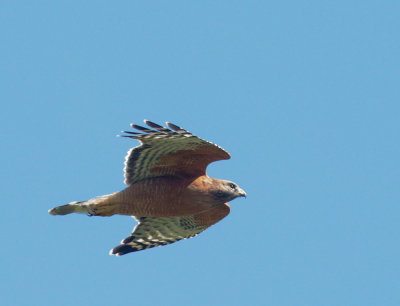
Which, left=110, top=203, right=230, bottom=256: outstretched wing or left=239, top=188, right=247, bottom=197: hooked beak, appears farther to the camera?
left=110, top=203, right=230, bottom=256: outstretched wing

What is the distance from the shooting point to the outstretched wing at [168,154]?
41.8 ft

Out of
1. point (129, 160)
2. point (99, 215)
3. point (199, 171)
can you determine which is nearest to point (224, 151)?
point (199, 171)

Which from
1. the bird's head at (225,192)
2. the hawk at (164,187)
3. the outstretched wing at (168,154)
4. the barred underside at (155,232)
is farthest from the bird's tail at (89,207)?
the bird's head at (225,192)

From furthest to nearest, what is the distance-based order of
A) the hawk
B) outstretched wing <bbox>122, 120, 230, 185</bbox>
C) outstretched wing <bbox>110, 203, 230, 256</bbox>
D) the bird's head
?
outstretched wing <bbox>110, 203, 230, 256</bbox> → the bird's head → the hawk → outstretched wing <bbox>122, 120, 230, 185</bbox>

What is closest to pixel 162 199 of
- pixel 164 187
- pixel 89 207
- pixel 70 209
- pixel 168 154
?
pixel 164 187

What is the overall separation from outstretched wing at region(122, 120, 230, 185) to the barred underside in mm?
1469

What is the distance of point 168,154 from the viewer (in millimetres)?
13297

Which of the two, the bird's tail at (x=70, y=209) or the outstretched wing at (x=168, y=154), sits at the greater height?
the outstretched wing at (x=168, y=154)

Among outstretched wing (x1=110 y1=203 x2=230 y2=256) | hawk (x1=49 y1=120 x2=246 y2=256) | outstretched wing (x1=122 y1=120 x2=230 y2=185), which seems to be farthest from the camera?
outstretched wing (x1=110 y1=203 x2=230 y2=256)

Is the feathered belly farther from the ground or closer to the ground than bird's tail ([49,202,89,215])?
farther from the ground

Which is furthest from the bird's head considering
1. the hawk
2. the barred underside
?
the barred underside

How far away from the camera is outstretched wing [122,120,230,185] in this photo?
501 inches

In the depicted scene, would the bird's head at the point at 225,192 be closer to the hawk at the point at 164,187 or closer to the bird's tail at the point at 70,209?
the hawk at the point at 164,187

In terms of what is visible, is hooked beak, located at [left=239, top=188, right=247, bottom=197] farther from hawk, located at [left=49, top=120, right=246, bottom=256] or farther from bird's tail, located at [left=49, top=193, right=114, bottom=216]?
bird's tail, located at [left=49, top=193, right=114, bottom=216]
